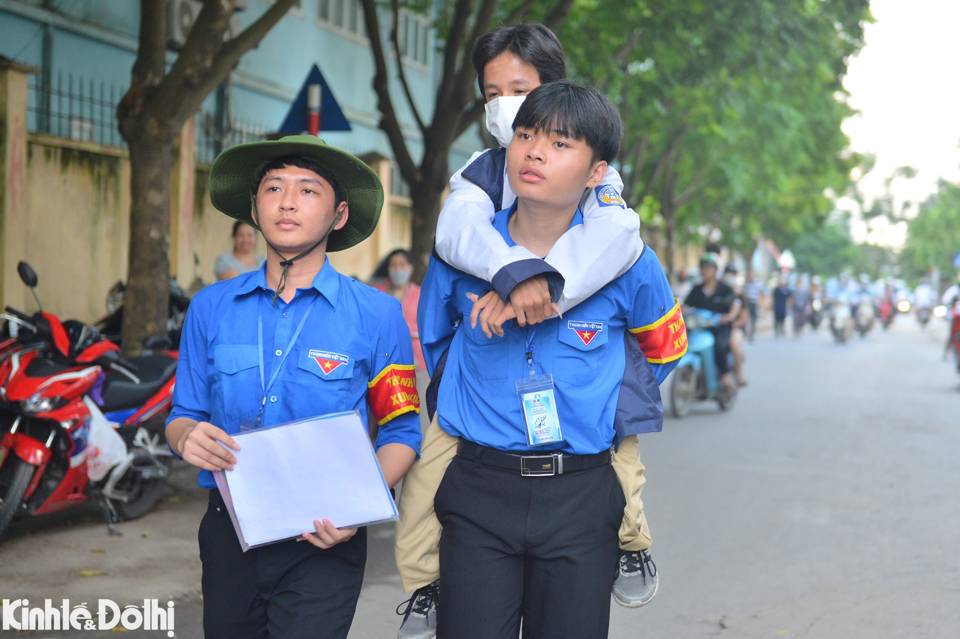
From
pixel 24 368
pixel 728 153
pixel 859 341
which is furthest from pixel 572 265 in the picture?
pixel 859 341

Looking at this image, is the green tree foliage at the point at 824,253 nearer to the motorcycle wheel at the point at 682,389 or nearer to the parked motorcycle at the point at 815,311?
the parked motorcycle at the point at 815,311

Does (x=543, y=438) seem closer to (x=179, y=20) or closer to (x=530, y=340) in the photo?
(x=530, y=340)

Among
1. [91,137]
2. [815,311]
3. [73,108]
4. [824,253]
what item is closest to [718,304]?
[91,137]

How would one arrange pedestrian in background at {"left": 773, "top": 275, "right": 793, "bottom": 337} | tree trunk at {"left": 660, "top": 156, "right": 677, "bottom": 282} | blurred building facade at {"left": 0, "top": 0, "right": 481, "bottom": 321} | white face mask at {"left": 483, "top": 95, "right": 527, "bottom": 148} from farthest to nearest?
pedestrian in background at {"left": 773, "top": 275, "right": 793, "bottom": 337} → tree trunk at {"left": 660, "top": 156, "right": 677, "bottom": 282} → blurred building facade at {"left": 0, "top": 0, "right": 481, "bottom": 321} → white face mask at {"left": 483, "top": 95, "right": 527, "bottom": 148}

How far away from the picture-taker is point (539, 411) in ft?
7.77

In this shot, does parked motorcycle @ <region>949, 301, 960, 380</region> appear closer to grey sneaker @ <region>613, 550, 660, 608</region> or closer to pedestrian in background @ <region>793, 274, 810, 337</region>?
pedestrian in background @ <region>793, 274, 810, 337</region>

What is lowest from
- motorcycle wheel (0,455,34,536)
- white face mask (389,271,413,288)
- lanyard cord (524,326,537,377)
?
motorcycle wheel (0,455,34,536)

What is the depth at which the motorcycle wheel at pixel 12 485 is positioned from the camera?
494cm

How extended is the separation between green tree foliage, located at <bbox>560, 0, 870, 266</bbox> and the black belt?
1002 centimetres

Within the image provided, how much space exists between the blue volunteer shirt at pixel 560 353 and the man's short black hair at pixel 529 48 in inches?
22.0

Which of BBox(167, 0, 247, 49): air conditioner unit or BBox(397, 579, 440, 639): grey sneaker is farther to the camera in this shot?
BBox(167, 0, 247, 49): air conditioner unit

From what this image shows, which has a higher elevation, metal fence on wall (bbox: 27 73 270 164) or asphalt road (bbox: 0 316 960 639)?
metal fence on wall (bbox: 27 73 270 164)

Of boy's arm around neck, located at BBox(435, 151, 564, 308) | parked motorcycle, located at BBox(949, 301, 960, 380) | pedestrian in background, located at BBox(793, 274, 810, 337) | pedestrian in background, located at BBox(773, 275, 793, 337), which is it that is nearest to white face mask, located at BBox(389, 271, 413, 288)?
boy's arm around neck, located at BBox(435, 151, 564, 308)

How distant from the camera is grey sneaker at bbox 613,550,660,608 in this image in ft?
8.32
